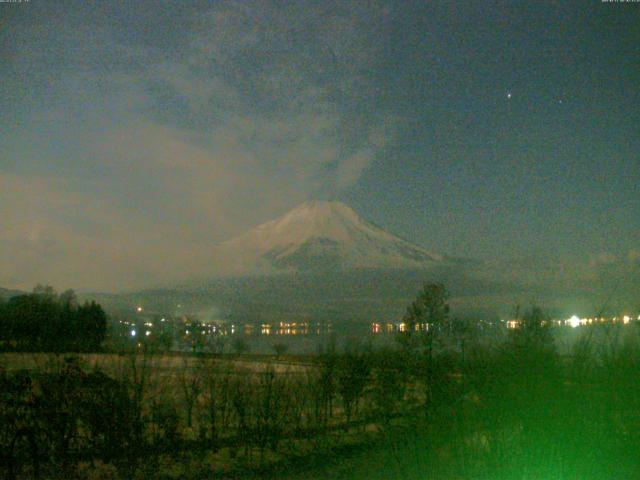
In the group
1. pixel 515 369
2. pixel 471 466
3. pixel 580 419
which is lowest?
pixel 471 466

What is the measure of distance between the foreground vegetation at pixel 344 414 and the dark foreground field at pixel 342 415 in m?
0.02

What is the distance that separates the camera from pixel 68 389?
9.20 metres

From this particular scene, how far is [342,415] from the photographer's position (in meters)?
15.5

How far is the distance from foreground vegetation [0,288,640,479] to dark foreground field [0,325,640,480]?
0.7 inches

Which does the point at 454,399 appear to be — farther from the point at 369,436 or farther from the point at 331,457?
the point at 369,436

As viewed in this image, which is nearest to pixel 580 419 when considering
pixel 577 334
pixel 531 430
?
pixel 531 430

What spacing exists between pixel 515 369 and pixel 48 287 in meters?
67.0

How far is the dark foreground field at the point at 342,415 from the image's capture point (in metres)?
5.66

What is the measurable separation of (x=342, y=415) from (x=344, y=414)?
0.11 meters

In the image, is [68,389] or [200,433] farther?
[200,433]

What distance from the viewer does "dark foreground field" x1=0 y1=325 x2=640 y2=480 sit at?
5.66 metres

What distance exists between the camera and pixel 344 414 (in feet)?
51.0

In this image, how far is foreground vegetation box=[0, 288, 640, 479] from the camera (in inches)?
223

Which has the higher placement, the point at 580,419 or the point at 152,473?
the point at 580,419
